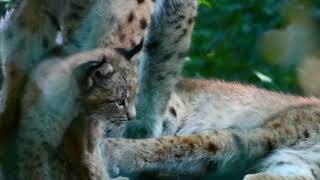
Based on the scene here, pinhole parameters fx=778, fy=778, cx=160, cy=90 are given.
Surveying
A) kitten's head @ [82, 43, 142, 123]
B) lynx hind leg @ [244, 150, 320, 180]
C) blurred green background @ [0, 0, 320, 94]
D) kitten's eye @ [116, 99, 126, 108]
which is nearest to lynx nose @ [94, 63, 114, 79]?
kitten's head @ [82, 43, 142, 123]

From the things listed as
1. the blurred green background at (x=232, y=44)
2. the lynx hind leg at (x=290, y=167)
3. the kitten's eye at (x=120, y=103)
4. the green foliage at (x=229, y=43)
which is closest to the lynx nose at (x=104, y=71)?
the kitten's eye at (x=120, y=103)

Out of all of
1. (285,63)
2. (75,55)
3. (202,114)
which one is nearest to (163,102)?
(202,114)

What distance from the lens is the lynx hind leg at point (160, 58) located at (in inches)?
128

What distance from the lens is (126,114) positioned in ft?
7.34

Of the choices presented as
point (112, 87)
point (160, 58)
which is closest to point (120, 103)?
point (112, 87)

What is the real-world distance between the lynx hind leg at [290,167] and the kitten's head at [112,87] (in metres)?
0.92

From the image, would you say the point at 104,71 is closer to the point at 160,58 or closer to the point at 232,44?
the point at 160,58

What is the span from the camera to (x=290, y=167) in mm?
3154

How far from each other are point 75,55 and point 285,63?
3.43ft

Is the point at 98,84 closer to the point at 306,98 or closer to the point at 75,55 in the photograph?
the point at 75,55

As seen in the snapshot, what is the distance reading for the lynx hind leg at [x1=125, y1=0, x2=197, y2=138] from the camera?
10.6 ft

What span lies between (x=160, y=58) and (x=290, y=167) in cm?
70

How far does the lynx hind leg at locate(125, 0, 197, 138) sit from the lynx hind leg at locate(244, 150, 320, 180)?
0.51m

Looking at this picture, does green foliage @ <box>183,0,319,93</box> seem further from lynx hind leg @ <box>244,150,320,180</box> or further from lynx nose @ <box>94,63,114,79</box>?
lynx nose @ <box>94,63,114,79</box>
